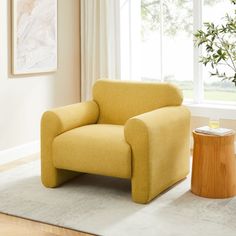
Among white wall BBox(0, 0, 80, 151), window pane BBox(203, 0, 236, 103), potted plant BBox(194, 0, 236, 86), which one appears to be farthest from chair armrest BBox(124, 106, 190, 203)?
white wall BBox(0, 0, 80, 151)

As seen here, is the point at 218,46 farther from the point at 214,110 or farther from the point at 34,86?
the point at 34,86

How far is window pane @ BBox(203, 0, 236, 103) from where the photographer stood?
4.92 meters

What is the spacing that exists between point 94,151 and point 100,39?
7.25 feet

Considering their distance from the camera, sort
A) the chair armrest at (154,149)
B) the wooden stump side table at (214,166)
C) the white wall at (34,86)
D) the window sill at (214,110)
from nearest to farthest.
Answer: the chair armrest at (154,149) < the wooden stump side table at (214,166) < the white wall at (34,86) < the window sill at (214,110)

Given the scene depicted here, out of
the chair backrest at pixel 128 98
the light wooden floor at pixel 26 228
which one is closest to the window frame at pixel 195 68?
the chair backrest at pixel 128 98

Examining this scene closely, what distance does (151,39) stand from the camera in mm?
5324

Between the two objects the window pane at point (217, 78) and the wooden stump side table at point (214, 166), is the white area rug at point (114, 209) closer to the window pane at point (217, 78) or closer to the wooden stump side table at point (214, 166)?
the wooden stump side table at point (214, 166)

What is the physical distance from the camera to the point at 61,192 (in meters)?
3.61

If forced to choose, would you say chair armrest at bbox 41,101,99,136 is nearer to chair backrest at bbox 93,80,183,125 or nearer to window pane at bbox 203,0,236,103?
chair backrest at bbox 93,80,183,125

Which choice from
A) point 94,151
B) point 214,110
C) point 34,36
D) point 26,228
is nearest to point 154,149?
point 94,151

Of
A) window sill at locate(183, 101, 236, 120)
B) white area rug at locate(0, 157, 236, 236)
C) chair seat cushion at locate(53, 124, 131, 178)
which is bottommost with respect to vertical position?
white area rug at locate(0, 157, 236, 236)

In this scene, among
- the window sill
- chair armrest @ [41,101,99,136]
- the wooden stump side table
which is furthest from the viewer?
the window sill

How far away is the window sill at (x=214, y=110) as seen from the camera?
15.7ft

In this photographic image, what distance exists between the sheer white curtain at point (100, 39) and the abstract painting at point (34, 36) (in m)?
0.47
